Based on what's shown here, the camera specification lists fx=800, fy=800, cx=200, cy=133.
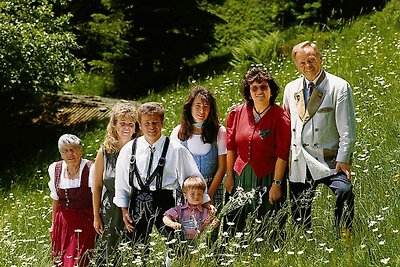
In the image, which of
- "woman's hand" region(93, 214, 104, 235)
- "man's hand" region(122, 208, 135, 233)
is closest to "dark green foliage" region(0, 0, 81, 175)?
"woman's hand" region(93, 214, 104, 235)

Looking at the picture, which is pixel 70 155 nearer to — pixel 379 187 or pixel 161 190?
pixel 161 190

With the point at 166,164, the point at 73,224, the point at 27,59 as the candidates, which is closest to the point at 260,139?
the point at 166,164

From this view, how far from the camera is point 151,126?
5.90 metres

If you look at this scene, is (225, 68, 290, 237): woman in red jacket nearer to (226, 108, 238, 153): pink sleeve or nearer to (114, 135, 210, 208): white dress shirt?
(226, 108, 238, 153): pink sleeve

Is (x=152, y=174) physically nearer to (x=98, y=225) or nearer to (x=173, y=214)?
(x=173, y=214)

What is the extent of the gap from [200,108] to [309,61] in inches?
36.4

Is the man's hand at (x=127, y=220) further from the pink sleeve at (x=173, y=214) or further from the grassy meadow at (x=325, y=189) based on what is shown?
the pink sleeve at (x=173, y=214)

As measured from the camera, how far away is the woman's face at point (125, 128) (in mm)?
6211

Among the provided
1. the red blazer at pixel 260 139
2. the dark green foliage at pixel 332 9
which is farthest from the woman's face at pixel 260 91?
the dark green foliage at pixel 332 9

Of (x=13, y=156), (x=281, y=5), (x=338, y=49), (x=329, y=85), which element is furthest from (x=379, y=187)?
(x=281, y=5)

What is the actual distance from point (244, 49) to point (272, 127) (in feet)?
32.4

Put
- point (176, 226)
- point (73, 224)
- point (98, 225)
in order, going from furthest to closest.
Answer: point (73, 224)
point (98, 225)
point (176, 226)

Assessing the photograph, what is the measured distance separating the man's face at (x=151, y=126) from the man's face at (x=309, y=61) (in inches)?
44.6

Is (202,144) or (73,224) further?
(73,224)
